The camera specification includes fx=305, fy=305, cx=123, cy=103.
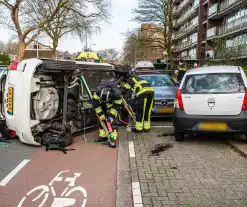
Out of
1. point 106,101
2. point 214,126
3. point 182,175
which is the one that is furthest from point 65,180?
point 214,126

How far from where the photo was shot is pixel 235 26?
32906 millimetres

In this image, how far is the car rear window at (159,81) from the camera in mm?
10463

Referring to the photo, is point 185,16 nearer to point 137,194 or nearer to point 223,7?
point 223,7

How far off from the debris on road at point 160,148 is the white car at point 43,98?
197cm

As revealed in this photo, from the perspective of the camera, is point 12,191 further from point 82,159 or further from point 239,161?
point 239,161

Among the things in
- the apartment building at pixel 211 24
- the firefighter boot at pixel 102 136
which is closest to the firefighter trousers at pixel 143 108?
the firefighter boot at pixel 102 136

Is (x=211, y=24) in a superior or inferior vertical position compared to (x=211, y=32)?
superior

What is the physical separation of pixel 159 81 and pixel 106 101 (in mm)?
4643

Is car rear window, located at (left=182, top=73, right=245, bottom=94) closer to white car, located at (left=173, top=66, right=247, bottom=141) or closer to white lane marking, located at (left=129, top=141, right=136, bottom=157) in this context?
white car, located at (left=173, top=66, right=247, bottom=141)

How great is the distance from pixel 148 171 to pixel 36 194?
176 centimetres

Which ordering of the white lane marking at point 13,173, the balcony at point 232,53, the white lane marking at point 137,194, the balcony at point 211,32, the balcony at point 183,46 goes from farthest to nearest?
1. the balcony at point 183,46
2. the balcony at point 211,32
3. the balcony at point 232,53
4. the white lane marking at point 13,173
5. the white lane marking at point 137,194

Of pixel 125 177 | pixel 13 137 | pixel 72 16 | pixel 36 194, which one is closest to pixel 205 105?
pixel 125 177

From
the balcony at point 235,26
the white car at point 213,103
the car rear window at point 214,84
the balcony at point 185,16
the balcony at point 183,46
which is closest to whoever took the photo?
the white car at point 213,103

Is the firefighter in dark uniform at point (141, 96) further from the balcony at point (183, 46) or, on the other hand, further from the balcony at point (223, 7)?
the balcony at point (183, 46)
